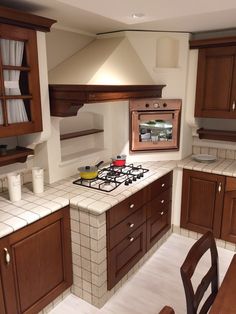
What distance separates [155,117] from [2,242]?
6.54ft

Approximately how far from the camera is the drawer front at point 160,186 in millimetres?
2578

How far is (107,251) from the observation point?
209cm

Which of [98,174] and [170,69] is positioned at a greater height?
[170,69]

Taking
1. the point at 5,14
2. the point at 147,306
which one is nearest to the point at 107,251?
the point at 147,306

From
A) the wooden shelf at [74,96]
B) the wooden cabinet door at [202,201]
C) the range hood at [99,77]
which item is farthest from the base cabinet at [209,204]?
the wooden shelf at [74,96]

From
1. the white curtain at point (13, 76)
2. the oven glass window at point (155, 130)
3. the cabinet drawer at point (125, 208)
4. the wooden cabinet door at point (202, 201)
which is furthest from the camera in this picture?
the oven glass window at point (155, 130)

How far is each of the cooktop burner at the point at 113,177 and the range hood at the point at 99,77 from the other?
628mm

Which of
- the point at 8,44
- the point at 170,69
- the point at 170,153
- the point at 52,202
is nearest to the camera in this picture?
the point at 8,44

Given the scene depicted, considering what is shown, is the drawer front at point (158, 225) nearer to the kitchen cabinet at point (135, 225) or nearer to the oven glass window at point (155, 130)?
the kitchen cabinet at point (135, 225)

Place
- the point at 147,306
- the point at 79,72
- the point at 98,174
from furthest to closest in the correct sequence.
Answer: the point at 98,174, the point at 79,72, the point at 147,306

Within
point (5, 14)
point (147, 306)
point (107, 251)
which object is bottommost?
point (147, 306)

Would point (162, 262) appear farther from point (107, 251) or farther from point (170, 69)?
point (170, 69)

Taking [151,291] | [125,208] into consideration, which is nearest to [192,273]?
[125,208]

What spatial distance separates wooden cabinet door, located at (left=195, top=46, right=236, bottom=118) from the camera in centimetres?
270
